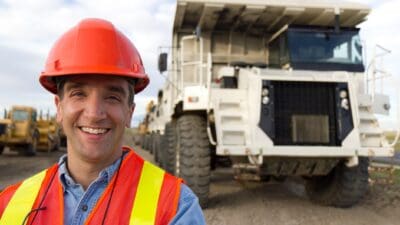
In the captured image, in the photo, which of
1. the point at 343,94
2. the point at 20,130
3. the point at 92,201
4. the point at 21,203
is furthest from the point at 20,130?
the point at 92,201

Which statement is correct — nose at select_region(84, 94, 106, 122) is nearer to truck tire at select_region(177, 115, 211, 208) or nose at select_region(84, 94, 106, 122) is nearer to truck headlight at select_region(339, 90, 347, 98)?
truck tire at select_region(177, 115, 211, 208)

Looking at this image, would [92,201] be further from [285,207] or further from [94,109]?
[285,207]

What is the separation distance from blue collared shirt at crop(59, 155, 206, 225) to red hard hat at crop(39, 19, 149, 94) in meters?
0.36

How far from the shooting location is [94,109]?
5.47 ft

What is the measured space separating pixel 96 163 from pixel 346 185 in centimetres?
554

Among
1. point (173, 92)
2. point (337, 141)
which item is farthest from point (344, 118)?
point (173, 92)

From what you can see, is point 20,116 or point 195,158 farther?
point 20,116

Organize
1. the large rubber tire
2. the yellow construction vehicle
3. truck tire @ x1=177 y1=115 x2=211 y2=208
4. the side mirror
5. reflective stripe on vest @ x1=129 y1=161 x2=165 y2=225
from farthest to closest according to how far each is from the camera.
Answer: the yellow construction vehicle
the side mirror
the large rubber tire
truck tire @ x1=177 y1=115 x2=211 y2=208
reflective stripe on vest @ x1=129 y1=161 x2=165 y2=225

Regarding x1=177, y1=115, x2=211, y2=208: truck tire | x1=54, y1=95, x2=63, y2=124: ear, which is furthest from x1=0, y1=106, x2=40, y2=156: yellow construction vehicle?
x1=54, y1=95, x2=63, y2=124: ear

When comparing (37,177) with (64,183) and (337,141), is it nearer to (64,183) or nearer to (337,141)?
(64,183)

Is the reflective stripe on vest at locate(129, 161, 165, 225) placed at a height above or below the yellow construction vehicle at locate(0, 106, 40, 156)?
above

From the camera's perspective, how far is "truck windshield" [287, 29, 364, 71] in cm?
695

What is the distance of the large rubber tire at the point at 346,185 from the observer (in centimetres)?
658

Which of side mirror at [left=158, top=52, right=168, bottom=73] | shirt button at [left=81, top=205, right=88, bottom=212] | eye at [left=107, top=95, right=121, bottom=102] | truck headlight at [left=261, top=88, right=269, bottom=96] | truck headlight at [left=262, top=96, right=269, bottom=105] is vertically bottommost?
shirt button at [left=81, top=205, right=88, bottom=212]
